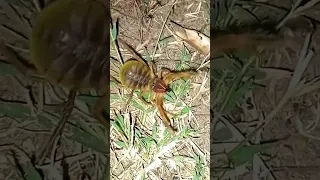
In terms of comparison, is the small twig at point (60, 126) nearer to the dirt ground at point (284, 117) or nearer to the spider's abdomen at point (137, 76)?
the spider's abdomen at point (137, 76)

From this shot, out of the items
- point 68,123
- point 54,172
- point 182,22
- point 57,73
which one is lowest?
point 54,172

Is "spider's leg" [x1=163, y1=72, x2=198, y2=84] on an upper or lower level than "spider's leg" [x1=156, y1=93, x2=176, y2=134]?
upper

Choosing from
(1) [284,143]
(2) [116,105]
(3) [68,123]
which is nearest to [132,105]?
(2) [116,105]

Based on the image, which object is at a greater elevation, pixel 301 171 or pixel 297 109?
pixel 297 109

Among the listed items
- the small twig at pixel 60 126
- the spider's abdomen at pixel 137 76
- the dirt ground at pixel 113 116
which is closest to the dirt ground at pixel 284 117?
the dirt ground at pixel 113 116

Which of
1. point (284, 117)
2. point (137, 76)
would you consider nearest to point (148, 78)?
point (137, 76)

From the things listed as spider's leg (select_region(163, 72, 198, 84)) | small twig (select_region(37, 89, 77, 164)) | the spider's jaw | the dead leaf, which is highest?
the dead leaf

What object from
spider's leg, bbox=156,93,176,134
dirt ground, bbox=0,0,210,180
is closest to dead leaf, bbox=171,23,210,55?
dirt ground, bbox=0,0,210,180

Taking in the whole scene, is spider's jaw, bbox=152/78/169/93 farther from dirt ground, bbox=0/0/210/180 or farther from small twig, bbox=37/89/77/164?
small twig, bbox=37/89/77/164

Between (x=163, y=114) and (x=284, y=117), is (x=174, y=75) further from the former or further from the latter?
(x=284, y=117)

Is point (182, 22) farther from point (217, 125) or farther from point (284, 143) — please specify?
point (284, 143)

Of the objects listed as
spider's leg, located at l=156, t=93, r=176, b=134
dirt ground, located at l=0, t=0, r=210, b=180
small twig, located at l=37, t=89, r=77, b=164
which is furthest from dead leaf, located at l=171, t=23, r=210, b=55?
small twig, located at l=37, t=89, r=77, b=164
